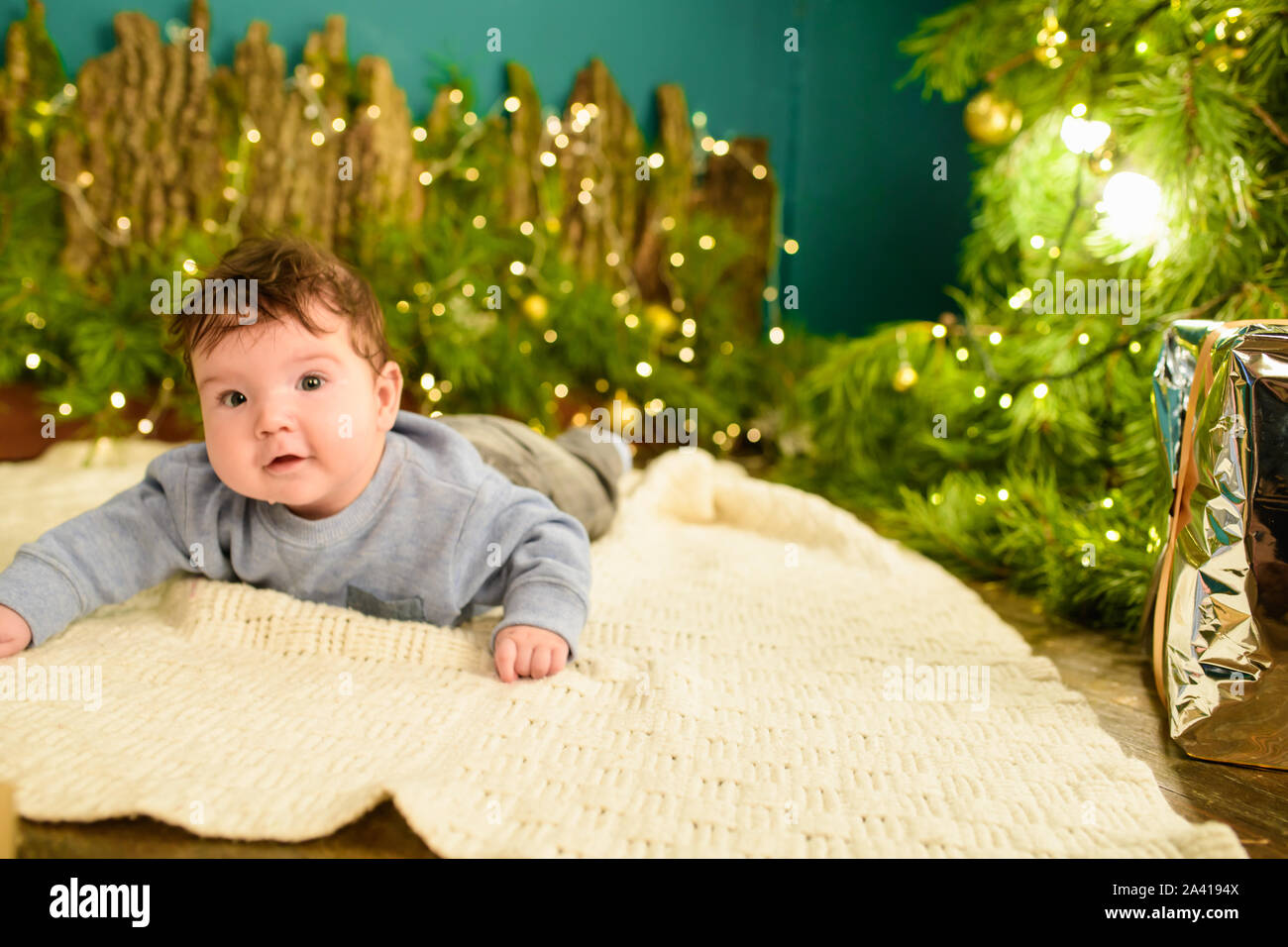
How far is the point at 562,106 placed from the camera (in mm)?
2361

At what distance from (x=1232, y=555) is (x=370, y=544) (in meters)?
0.85

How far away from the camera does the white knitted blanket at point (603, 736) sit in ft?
2.12

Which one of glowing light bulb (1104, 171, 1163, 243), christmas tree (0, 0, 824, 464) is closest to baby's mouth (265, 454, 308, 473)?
christmas tree (0, 0, 824, 464)

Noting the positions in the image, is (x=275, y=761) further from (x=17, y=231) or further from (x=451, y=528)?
(x=17, y=231)

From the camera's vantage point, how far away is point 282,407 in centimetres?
85

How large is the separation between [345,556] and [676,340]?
5.28 ft

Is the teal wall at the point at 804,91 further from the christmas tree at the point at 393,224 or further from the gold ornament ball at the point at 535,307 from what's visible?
the gold ornament ball at the point at 535,307

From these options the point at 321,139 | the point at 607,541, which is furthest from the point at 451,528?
the point at 321,139

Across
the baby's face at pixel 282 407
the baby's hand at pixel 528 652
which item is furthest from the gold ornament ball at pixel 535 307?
the baby's hand at pixel 528 652

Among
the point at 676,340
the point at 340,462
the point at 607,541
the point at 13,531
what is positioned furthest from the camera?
the point at 676,340
